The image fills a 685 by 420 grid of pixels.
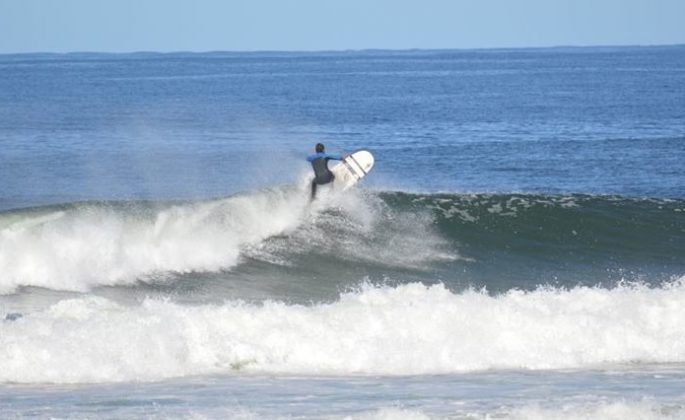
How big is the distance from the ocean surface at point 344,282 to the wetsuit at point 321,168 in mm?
616

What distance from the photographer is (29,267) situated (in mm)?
18109

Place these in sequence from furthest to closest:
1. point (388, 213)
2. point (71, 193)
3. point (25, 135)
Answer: point (25, 135), point (71, 193), point (388, 213)

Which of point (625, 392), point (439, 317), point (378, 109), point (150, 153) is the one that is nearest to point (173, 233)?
point (439, 317)

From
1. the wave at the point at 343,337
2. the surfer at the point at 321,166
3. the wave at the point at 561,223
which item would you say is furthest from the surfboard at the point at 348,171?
the wave at the point at 343,337

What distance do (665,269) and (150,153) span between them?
73.2ft

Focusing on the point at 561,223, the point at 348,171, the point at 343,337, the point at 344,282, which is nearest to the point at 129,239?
the point at 344,282

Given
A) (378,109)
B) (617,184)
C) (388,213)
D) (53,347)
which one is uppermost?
(378,109)

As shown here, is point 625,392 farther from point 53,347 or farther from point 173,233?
point 173,233

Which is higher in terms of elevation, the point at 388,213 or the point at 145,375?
A: the point at 388,213

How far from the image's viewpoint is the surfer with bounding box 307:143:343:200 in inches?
854

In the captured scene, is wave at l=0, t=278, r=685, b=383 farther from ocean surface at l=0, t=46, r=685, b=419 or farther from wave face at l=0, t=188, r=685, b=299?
wave face at l=0, t=188, r=685, b=299

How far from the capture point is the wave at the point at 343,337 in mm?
12797

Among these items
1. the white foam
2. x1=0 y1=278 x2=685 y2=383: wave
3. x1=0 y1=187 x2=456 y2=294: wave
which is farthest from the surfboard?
x1=0 y1=278 x2=685 y2=383: wave

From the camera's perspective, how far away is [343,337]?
13.8 m
